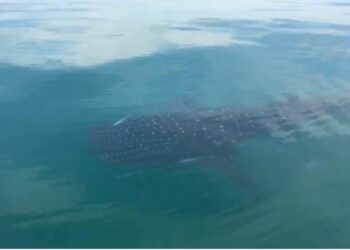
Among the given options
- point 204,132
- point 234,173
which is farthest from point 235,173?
point 204,132

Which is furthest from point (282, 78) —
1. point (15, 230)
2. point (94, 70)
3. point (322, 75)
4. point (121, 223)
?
point (15, 230)

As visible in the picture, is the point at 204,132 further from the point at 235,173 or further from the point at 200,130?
the point at 235,173

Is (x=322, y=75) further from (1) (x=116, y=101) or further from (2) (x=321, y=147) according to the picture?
(1) (x=116, y=101)

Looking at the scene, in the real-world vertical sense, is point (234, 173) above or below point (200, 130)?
below

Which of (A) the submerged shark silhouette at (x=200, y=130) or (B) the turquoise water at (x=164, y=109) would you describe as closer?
(B) the turquoise water at (x=164, y=109)

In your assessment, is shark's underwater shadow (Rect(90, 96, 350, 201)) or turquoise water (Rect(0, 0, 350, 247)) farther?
shark's underwater shadow (Rect(90, 96, 350, 201))
